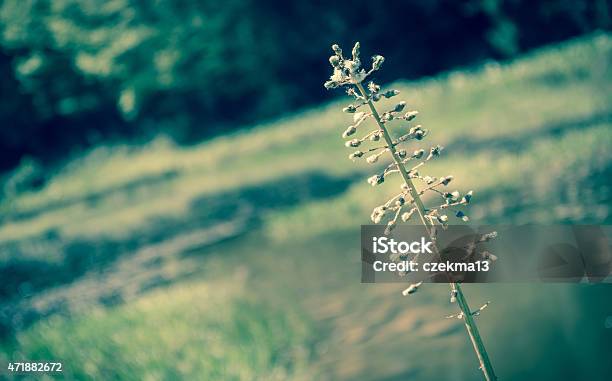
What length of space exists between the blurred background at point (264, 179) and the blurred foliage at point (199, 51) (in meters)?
0.07

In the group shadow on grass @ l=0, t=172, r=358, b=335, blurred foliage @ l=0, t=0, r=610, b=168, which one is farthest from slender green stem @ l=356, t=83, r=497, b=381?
blurred foliage @ l=0, t=0, r=610, b=168

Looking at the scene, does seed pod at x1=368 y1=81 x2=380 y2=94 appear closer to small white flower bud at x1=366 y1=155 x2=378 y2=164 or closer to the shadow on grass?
small white flower bud at x1=366 y1=155 x2=378 y2=164

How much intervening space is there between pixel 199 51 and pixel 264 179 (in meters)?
11.0

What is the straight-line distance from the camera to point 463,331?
521 centimetres

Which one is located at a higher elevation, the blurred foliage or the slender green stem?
the blurred foliage

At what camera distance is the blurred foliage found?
75.7ft

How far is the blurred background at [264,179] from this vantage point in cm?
571

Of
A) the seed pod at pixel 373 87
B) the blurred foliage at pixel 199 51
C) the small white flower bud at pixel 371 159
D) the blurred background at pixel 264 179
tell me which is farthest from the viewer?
the blurred foliage at pixel 199 51

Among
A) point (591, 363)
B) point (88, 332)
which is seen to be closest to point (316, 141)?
point (88, 332)

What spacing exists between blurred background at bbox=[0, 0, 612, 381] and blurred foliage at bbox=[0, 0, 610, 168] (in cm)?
7

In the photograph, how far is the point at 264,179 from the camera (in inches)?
599

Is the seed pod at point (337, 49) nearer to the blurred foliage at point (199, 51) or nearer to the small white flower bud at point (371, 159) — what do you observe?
the small white flower bud at point (371, 159)

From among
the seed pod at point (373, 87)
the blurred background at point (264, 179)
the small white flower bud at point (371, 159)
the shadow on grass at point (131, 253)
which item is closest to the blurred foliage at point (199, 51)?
the blurred background at point (264, 179)

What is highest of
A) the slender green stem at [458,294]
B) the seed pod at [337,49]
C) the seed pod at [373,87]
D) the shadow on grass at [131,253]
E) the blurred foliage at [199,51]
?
the blurred foliage at [199,51]
